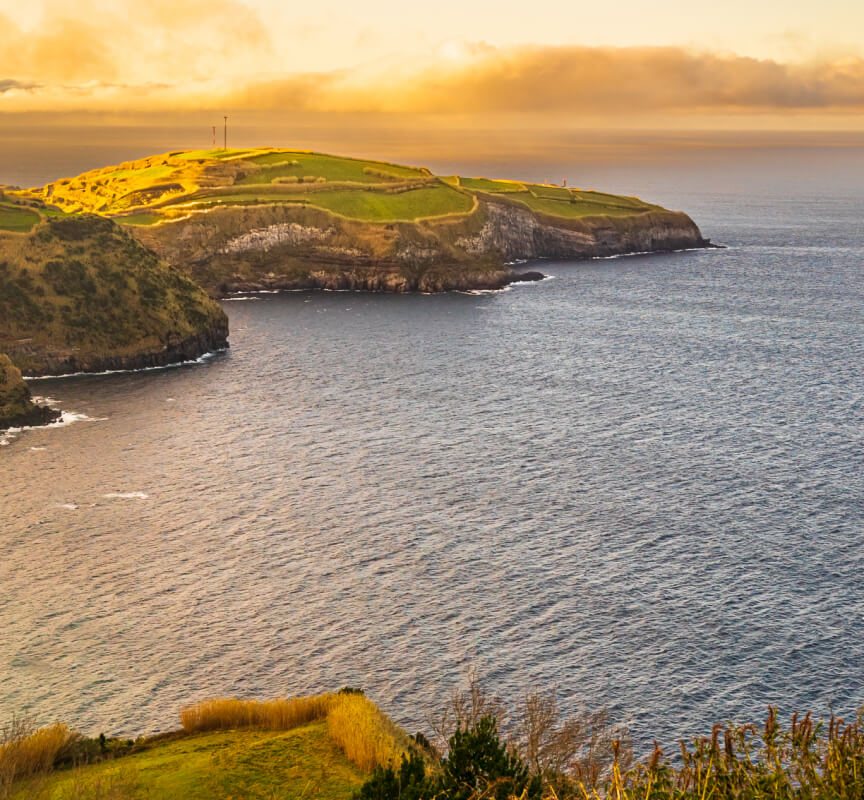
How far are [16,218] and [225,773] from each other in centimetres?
14623

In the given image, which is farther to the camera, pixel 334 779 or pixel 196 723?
pixel 196 723

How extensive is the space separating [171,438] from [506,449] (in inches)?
1414

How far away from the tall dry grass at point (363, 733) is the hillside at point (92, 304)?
104m

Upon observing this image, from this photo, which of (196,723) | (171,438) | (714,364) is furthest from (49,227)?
(196,723)

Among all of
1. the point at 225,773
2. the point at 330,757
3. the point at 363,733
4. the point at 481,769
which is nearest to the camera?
the point at 481,769

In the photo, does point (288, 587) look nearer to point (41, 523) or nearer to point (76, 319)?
point (41, 523)

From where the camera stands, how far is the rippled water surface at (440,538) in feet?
217

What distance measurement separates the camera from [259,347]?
16375 centimetres

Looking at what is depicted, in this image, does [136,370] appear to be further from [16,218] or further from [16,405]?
[16,218]

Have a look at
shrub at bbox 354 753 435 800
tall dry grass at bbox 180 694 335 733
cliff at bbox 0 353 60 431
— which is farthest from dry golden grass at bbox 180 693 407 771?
cliff at bbox 0 353 60 431

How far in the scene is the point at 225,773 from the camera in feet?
155

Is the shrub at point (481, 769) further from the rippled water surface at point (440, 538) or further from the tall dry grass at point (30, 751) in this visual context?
the rippled water surface at point (440, 538)

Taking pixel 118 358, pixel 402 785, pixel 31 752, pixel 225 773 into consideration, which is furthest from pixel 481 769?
pixel 118 358

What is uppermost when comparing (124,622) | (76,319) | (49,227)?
(49,227)
